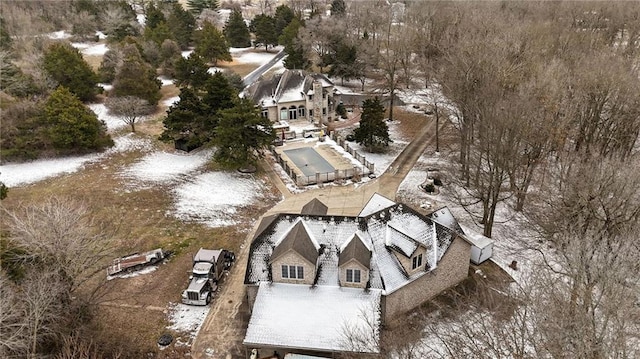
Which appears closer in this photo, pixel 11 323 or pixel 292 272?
pixel 11 323

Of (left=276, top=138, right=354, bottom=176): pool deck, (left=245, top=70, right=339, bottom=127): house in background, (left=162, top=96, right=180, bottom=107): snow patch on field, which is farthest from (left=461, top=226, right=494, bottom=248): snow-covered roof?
(left=162, top=96, right=180, bottom=107): snow patch on field

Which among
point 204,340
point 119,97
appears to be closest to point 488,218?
point 204,340

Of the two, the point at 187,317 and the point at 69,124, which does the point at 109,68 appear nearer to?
the point at 69,124

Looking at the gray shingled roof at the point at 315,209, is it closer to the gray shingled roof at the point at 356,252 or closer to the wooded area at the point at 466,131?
the gray shingled roof at the point at 356,252

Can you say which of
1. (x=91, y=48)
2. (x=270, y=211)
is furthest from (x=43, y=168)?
(x=91, y=48)

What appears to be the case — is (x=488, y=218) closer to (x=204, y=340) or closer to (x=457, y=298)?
(x=457, y=298)

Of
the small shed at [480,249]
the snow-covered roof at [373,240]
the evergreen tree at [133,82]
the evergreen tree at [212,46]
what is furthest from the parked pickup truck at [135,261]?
the evergreen tree at [212,46]

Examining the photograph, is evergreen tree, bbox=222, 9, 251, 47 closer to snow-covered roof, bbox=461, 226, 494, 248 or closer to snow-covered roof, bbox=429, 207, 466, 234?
snow-covered roof, bbox=429, 207, 466, 234
